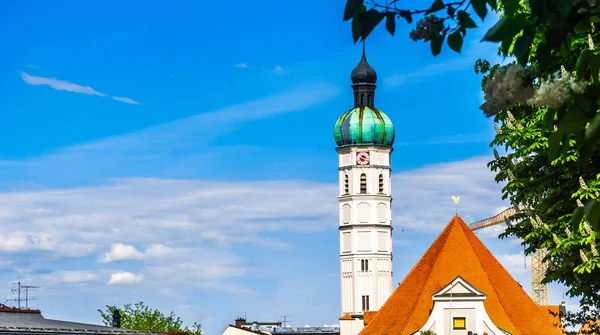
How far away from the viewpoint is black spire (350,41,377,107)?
125875 mm

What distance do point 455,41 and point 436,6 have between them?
0.72 feet

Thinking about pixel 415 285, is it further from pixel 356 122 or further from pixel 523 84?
pixel 523 84

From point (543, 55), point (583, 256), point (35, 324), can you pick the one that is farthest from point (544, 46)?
point (35, 324)

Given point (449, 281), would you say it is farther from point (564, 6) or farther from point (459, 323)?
point (564, 6)

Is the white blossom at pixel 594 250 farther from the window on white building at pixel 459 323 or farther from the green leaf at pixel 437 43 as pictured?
the window on white building at pixel 459 323

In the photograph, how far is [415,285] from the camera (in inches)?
3236

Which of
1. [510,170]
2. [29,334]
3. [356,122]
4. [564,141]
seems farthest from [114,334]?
[356,122]

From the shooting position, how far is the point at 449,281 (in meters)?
81.0

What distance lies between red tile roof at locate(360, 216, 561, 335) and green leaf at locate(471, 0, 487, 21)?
234ft

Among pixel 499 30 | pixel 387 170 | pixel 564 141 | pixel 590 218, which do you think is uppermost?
pixel 387 170

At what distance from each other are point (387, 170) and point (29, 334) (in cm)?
9088

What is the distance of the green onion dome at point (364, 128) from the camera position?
12575cm

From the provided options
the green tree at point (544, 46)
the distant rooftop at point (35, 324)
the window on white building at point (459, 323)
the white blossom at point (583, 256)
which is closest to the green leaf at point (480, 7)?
the green tree at point (544, 46)

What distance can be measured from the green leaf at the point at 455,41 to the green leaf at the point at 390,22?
369mm
